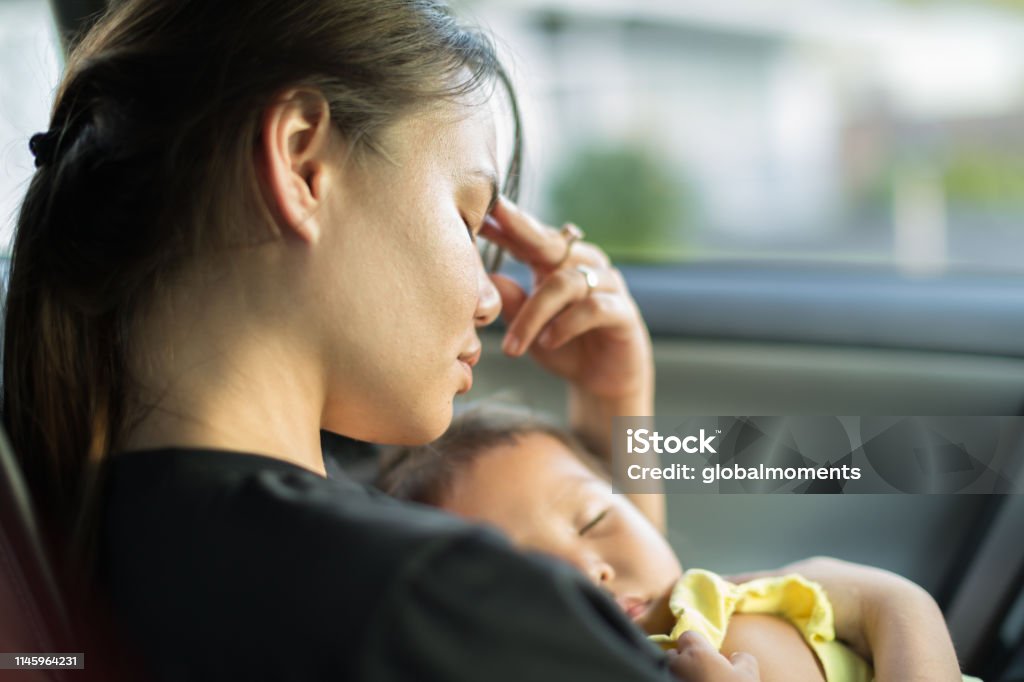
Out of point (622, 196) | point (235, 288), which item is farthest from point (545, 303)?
point (622, 196)

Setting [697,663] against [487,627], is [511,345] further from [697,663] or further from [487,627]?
[487,627]

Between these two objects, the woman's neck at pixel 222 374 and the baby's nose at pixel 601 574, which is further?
the baby's nose at pixel 601 574

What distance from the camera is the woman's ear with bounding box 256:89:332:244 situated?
82 centimetres

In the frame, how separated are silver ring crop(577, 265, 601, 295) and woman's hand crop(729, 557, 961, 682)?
1.50ft

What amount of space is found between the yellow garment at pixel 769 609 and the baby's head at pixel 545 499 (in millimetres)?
58

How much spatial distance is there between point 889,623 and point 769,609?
15cm

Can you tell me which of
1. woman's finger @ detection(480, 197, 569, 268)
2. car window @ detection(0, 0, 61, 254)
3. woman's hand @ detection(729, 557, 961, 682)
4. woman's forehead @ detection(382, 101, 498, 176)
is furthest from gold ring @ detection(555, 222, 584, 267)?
car window @ detection(0, 0, 61, 254)

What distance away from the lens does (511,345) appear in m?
1.31

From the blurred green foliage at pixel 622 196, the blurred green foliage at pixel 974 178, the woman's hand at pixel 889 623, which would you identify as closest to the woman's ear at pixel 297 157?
the woman's hand at pixel 889 623

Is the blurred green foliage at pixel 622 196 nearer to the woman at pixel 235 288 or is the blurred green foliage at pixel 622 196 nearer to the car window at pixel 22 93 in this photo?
the car window at pixel 22 93

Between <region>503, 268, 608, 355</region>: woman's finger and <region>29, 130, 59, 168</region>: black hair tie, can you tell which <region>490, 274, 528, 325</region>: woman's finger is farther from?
<region>29, 130, 59, 168</region>: black hair tie

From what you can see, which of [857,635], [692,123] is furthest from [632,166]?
[857,635]

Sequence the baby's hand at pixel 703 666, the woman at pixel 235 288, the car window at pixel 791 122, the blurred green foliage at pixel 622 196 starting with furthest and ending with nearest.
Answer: the car window at pixel 791 122, the blurred green foliage at pixel 622 196, the baby's hand at pixel 703 666, the woman at pixel 235 288

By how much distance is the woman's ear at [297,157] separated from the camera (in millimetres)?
821
